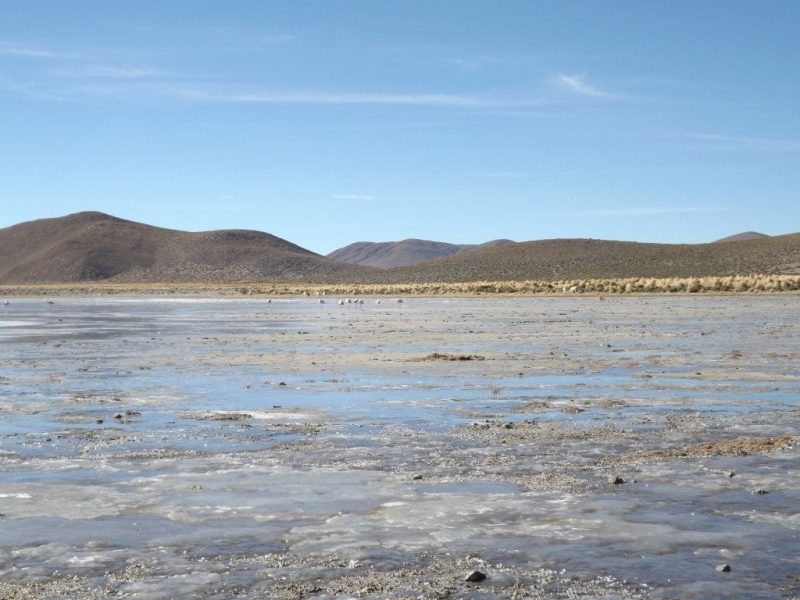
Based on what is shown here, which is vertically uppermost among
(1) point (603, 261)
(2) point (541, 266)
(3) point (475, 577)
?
(1) point (603, 261)

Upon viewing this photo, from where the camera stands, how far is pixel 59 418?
13.1 m

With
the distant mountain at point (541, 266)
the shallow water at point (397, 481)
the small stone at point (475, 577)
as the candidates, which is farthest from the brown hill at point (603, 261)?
the small stone at point (475, 577)

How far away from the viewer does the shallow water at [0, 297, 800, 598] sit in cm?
626

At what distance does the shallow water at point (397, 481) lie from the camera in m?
6.26

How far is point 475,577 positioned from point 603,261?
114409 millimetres

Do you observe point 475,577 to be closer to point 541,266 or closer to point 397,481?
point 397,481

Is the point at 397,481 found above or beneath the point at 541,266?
beneath

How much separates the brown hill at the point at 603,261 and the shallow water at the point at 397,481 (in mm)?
82661

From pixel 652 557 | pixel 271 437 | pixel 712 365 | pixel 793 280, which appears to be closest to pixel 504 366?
pixel 712 365

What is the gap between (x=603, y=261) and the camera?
11794 centimetres

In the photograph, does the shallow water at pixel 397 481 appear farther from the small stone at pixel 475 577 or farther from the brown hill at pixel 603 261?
the brown hill at pixel 603 261

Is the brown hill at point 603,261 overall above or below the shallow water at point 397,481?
above

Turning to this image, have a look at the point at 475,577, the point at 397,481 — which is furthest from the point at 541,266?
the point at 475,577

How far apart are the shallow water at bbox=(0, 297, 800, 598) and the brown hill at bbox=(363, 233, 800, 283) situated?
8266 cm
